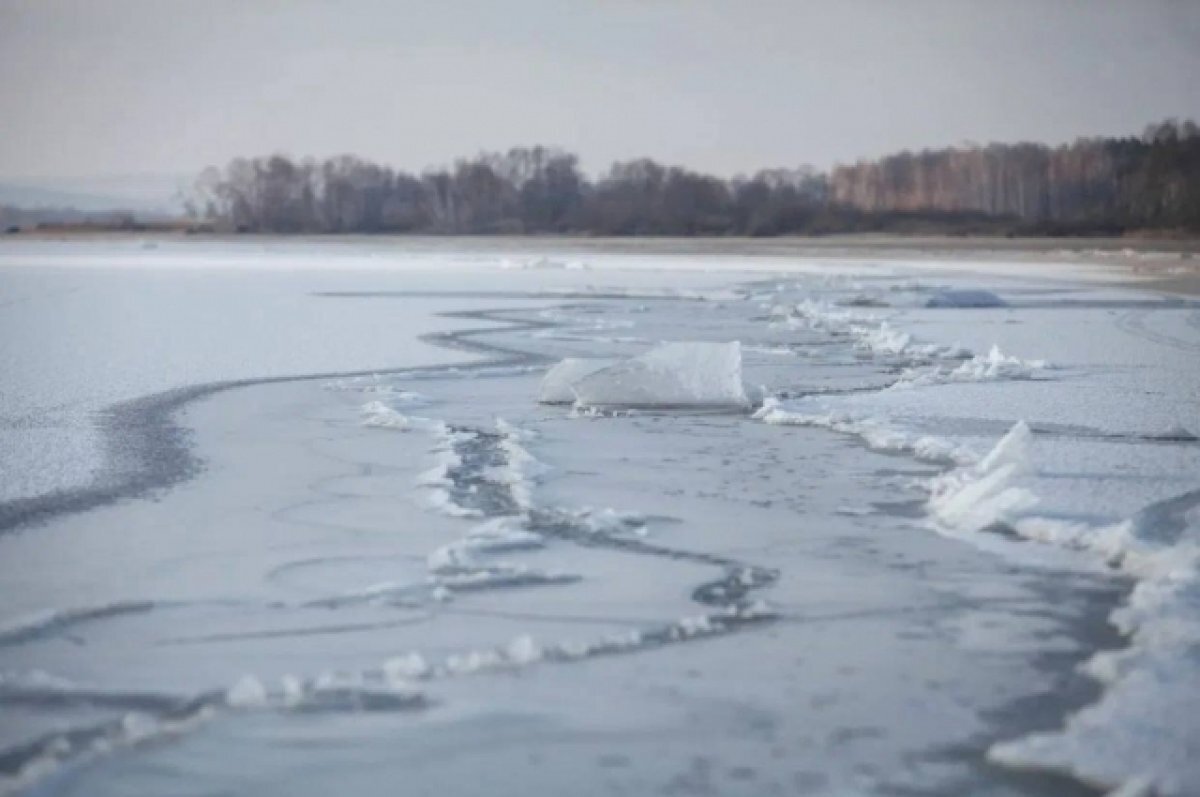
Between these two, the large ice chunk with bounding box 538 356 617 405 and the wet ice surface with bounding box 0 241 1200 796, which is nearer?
the wet ice surface with bounding box 0 241 1200 796

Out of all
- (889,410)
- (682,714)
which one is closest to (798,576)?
(682,714)

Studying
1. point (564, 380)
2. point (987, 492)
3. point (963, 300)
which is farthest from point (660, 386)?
point (963, 300)

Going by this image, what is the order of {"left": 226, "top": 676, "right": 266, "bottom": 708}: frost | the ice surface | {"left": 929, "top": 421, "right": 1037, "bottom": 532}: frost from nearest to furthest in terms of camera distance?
{"left": 226, "top": 676, "right": 266, "bottom": 708}: frost < {"left": 929, "top": 421, "right": 1037, "bottom": 532}: frost < the ice surface

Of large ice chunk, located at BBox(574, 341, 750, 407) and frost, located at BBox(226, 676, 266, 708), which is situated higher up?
large ice chunk, located at BBox(574, 341, 750, 407)

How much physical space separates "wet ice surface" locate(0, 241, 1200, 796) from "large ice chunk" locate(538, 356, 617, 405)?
0.10 m

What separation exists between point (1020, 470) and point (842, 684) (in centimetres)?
280

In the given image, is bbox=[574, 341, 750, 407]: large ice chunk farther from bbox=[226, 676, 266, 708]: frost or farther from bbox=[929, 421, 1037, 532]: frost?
bbox=[226, 676, 266, 708]: frost

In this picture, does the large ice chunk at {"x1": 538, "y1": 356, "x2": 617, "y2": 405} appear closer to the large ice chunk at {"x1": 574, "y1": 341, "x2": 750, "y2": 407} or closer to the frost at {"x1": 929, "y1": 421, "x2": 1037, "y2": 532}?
the large ice chunk at {"x1": 574, "y1": 341, "x2": 750, "y2": 407}

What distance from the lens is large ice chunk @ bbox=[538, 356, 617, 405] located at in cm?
925

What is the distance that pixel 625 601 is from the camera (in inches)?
179

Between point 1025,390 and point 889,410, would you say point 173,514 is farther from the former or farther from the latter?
point 1025,390

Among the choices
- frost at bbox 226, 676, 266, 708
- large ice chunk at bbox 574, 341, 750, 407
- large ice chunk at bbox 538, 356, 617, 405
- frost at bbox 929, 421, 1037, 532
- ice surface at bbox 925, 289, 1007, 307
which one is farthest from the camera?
ice surface at bbox 925, 289, 1007, 307

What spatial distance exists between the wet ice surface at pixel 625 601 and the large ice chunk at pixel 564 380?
0.33ft

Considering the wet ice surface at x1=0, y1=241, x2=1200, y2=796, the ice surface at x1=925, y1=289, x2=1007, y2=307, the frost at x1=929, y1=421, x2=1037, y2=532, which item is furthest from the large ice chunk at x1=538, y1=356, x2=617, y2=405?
the ice surface at x1=925, y1=289, x2=1007, y2=307
